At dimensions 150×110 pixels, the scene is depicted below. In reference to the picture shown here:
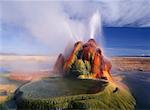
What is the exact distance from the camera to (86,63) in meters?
3.95

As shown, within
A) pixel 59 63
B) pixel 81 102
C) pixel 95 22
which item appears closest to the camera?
pixel 81 102

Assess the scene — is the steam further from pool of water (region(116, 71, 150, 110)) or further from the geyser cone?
pool of water (region(116, 71, 150, 110))

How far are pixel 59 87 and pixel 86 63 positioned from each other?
1.24 ft

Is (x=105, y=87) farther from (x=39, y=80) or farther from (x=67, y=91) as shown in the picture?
A: (x=39, y=80)

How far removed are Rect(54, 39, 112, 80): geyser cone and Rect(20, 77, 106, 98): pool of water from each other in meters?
0.08

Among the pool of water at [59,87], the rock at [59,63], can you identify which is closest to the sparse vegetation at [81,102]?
the pool of water at [59,87]

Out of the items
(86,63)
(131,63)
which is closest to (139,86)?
(131,63)

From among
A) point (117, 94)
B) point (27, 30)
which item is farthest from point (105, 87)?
point (27, 30)

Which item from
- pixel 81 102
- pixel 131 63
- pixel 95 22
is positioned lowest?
pixel 81 102

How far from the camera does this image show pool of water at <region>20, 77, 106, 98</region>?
377 cm

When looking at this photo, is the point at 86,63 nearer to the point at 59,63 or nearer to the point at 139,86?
the point at 59,63

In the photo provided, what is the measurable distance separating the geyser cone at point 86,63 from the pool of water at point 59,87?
Answer: 8cm

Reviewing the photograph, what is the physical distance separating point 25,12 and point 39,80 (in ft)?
2.31

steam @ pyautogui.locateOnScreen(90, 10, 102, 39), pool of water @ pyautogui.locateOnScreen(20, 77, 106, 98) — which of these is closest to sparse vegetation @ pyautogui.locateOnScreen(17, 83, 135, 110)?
pool of water @ pyautogui.locateOnScreen(20, 77, 106, 98)
